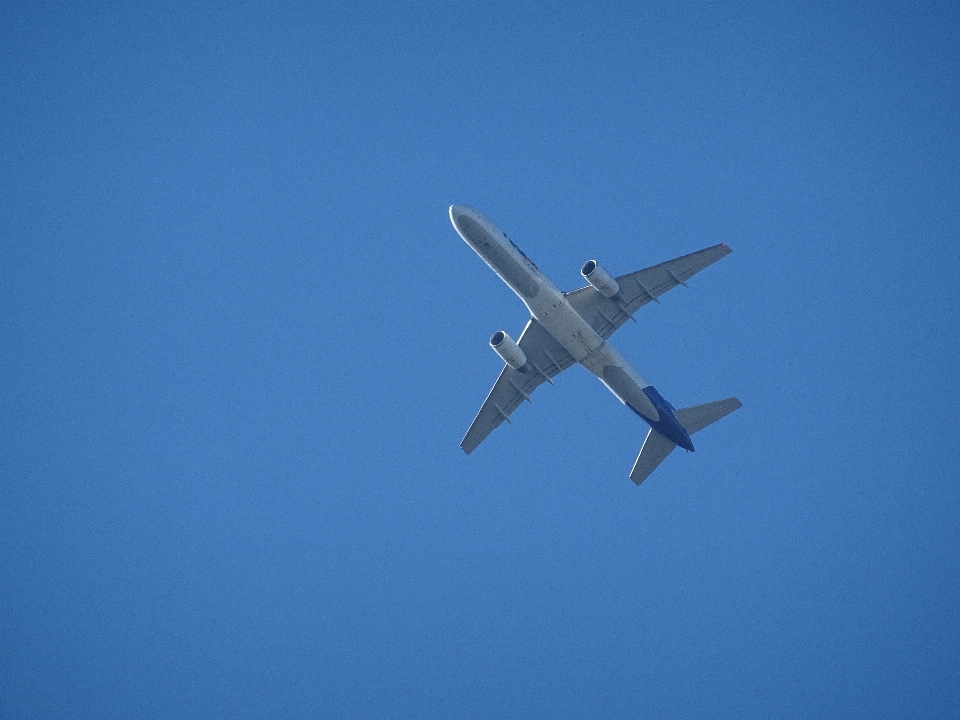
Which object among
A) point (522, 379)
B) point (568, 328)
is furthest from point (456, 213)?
point (522, 379)

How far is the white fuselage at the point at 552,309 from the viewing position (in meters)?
47.1

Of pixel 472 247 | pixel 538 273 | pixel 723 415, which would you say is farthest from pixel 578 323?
pixel 723 415

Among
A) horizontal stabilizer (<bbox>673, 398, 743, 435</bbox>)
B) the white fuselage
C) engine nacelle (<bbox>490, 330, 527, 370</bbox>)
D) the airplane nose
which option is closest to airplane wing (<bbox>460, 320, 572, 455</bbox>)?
engine nacelle (<bbox>490, 330, 527, 370</bbox>)

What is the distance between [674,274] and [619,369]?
631 cm

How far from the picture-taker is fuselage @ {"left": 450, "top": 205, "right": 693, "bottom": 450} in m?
47.2

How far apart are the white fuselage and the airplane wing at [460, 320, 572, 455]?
2.86m

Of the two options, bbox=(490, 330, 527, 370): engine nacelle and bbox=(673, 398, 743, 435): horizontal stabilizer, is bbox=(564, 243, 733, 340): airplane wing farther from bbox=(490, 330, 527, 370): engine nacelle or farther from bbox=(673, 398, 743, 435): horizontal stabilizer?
bbox=(673, 398, 743, 435): horizontal stabilizer

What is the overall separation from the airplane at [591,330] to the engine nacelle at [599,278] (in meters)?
0.06

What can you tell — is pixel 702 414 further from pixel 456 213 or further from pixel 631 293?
pixel 456 213

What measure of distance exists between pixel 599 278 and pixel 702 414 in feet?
34.5

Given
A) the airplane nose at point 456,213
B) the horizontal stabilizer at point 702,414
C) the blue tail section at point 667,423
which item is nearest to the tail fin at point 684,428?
the horizontal stabilizer at point 702,414

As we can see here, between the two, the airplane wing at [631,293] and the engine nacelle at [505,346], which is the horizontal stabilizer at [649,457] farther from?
the engine nacelle at [505,346]

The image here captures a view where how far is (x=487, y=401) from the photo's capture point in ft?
186

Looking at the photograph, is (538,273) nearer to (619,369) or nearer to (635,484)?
(619,369)
